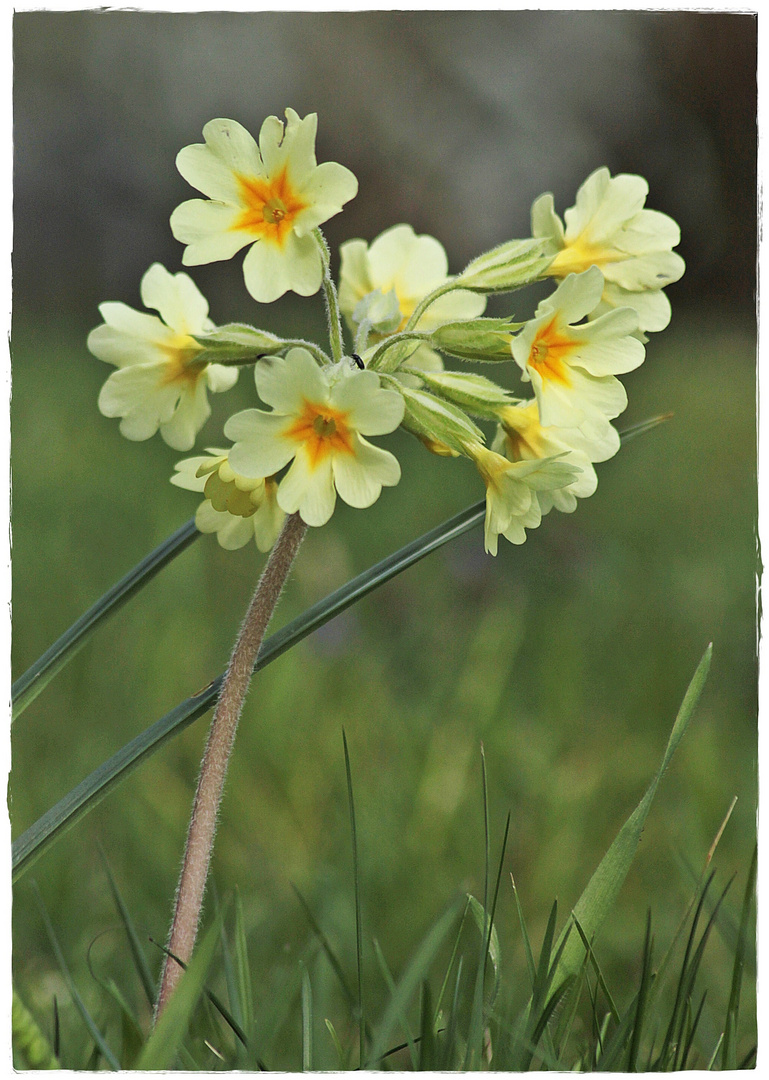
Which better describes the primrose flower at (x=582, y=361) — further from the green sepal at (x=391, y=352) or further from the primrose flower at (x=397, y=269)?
the primrose flower at (x=397, y=269)

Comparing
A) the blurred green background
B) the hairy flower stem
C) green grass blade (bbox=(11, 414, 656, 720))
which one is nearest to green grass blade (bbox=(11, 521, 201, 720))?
green grass blade (bbox=(11, 414, 656, 720))

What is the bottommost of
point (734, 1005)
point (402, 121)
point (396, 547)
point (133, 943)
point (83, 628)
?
point (734, 1005)

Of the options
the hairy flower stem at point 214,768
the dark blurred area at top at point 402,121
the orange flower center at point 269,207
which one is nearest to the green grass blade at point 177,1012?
the hairy flower stem at point 214,768

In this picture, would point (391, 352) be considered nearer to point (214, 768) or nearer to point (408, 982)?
point (214, 768)

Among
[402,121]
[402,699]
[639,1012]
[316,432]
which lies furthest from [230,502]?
[402,121]

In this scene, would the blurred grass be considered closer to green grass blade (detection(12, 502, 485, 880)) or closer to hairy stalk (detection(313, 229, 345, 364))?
green grass blade (detection(12, 502, 485, 880))

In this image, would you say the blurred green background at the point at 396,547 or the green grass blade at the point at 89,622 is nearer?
the green grass blade at the point at 89,622
